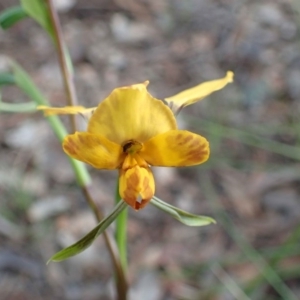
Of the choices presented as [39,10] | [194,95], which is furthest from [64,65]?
[194,95]

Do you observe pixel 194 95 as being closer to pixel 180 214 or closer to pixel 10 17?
pixel 180 214

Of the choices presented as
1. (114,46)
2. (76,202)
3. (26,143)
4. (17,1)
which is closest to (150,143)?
(76,202)

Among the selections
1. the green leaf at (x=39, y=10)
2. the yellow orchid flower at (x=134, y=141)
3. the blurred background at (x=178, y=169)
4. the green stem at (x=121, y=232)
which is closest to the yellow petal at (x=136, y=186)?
the yellow orchid flower at (x=134, y=141)

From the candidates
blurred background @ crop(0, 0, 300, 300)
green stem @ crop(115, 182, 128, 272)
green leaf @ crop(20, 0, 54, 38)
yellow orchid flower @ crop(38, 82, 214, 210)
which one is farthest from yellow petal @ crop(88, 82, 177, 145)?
blurred background @ crop(0, 0, 300, 300)

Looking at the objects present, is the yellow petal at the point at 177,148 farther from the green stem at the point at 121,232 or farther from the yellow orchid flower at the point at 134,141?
the green stem at the point at 121,232

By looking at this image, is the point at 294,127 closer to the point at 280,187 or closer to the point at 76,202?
the point at 280,187

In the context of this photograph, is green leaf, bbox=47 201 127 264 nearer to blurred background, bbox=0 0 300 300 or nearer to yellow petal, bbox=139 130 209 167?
yellow petal, bbox=139 130 209 167
